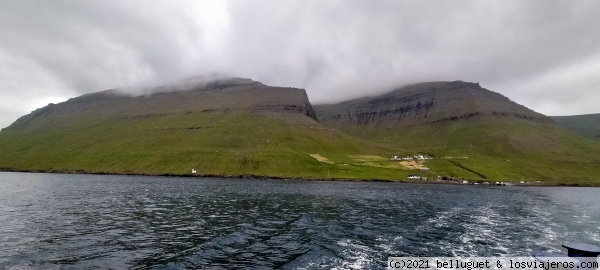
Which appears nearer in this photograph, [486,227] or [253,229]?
[253,229]

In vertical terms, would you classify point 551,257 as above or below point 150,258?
above

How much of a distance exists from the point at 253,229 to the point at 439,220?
106ft

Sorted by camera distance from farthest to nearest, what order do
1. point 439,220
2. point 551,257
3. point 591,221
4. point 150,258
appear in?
1. point 591,221
2. point 439,220
3. point 150,258
4. point 551,257

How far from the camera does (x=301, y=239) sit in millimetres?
44406

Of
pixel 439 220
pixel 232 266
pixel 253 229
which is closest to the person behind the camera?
pixel 232 266

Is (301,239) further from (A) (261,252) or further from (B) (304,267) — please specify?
(B) (304,267)

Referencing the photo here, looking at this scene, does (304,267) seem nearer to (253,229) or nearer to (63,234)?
(253,229)

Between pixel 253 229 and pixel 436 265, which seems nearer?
pixel 436 265

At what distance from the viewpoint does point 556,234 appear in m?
52.3

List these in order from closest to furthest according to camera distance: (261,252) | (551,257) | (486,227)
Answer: (551,257), (261,252), (486,227)

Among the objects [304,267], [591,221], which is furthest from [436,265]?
[591,221]

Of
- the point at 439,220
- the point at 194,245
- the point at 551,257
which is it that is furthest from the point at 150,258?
the point at 439,220

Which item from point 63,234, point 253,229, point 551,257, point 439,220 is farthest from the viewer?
point 439,220

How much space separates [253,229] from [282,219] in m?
10.4
